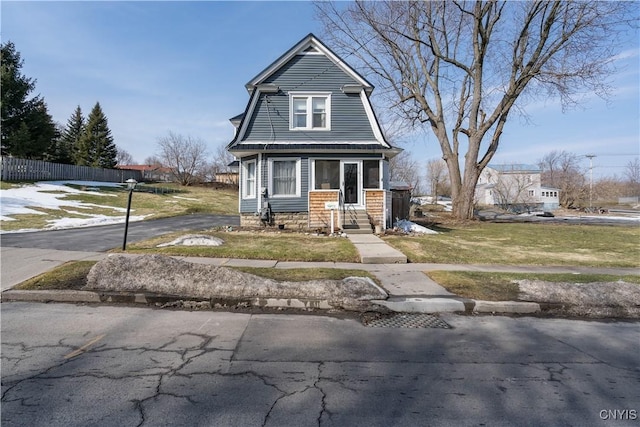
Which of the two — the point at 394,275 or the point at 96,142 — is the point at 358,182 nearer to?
the point at 394,275

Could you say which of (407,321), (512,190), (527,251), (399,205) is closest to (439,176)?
(512,190)

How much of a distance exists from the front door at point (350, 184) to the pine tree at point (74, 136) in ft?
135

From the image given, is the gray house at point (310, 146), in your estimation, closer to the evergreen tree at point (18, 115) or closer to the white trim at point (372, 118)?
the white trim at point (372, 118)

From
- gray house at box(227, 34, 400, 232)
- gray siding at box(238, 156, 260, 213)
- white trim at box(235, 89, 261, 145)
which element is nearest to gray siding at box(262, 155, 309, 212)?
gray house at box(227, 34, 400, 232)

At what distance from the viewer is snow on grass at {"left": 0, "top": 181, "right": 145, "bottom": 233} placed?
55.5 ft

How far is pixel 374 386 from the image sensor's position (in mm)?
3453

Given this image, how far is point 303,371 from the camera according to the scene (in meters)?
3.73

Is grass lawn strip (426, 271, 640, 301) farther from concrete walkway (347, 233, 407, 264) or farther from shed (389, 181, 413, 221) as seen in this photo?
shed (389, 181, 413, 221)

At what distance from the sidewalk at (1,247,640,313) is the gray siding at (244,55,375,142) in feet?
29.5

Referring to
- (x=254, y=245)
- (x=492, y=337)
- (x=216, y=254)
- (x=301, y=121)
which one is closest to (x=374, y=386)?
(x=492, y=337)

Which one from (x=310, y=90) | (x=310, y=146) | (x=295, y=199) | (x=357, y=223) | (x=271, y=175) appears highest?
(x=310, y=90)

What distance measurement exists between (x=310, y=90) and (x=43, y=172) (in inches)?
1100

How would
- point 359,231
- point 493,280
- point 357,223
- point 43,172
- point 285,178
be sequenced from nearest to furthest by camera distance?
point 493,280, point 359,231, point 357,223, point 285,178, point 43,172

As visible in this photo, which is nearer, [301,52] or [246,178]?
[301,52]
